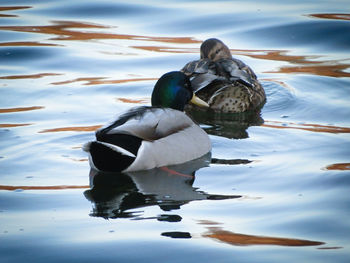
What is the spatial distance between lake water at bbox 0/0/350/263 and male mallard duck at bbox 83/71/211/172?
0.13 m

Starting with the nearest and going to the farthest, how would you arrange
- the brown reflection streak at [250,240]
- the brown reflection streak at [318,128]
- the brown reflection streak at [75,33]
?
the brown reflection streak at [250,240], the brown reflection streak at [318,128], the brown reflection streak at [75,33]

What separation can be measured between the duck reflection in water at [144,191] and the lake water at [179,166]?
0.7 inches

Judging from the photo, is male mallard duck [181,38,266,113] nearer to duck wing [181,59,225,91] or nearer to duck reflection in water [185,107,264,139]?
duck wing [181,59,225,91]

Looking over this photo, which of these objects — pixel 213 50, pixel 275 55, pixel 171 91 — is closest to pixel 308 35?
pixel 275 55

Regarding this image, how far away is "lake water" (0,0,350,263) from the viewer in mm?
5109

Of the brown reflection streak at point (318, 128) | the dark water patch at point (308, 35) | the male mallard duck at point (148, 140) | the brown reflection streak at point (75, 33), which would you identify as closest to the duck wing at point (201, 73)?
the brown reflection streak at point (318, 128)

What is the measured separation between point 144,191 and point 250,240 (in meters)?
1.32

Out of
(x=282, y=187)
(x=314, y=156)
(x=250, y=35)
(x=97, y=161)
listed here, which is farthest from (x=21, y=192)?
(x=250, y=35)

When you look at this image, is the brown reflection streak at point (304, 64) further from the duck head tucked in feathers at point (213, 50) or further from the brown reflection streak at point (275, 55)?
the duck head tucked in feathers at point (213, 50)

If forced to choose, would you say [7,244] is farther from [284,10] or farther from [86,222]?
[284,10]

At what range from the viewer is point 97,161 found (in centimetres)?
652

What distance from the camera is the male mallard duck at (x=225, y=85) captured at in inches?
355

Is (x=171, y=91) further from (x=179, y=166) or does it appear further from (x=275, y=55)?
(x=275, y=55)

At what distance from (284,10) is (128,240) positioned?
9484 mm
